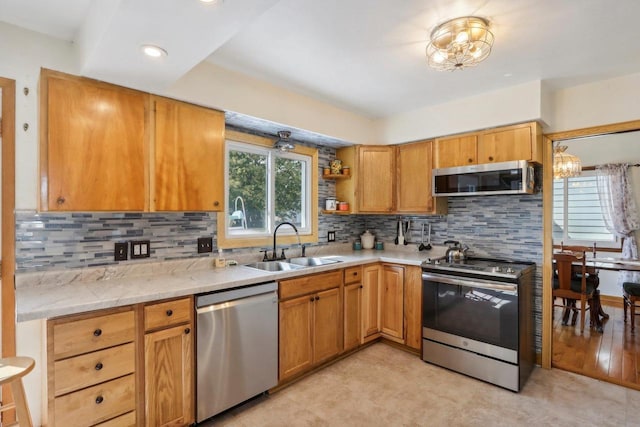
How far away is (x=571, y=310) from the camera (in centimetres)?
356

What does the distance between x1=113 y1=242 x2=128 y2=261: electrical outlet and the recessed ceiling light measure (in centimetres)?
124

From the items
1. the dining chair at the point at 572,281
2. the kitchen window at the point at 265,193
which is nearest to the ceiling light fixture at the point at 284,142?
the kitchen window at the point at 265,193

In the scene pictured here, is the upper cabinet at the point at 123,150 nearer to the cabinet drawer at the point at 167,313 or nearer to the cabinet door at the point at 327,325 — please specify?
the cabinet drawer at the point at 167,313

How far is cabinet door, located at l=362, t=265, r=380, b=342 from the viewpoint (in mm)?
3111

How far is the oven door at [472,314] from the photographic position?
7.97 feet

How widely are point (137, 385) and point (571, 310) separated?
4.28 m

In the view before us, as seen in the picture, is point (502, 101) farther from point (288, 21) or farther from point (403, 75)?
point (288, 21)

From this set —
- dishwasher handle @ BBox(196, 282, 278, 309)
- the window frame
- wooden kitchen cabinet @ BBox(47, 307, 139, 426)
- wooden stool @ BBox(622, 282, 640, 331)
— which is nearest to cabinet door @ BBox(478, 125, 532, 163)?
the window frame

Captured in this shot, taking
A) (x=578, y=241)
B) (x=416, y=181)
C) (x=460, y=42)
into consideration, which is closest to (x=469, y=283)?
(x=416, y=181)

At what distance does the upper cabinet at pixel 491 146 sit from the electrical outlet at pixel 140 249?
272cm

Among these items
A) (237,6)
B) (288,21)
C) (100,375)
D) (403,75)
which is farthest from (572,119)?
(100,375)

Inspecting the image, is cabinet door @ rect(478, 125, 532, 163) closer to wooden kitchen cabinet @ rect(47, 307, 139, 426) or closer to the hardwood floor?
the hardwood floor

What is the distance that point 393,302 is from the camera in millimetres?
3154

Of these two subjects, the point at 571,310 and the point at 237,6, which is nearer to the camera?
the point at 237,6
